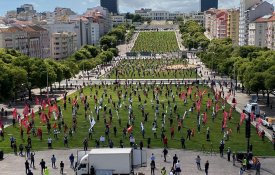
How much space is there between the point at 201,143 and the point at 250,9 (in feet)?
395

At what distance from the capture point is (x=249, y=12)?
154m

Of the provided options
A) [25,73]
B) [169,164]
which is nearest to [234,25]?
[25,73]

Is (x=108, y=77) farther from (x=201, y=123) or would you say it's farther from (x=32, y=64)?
(x=201, y=123)

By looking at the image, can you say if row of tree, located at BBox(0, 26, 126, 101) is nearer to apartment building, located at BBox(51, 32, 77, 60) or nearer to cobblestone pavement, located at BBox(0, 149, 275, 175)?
cobblestone pavement, located at BBox(0, 149, 275, 175)

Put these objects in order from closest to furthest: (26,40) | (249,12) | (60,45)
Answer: (26,40) < (249,12) < (60,45)

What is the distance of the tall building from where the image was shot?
153500mm

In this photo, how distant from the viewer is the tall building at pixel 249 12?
154 meters

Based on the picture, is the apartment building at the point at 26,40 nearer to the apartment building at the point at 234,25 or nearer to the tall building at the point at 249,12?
the tall building at the point at 249,12

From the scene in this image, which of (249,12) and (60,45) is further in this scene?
(60,45)

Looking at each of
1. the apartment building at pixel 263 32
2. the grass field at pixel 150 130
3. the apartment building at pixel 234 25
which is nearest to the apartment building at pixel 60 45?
the apartment building at pixel 234 25

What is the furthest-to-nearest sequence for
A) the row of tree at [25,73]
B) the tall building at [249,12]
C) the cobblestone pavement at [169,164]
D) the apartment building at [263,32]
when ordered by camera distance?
the tall building at [249,12], the apartment building at [263,32], the row of tree at [25,73], the cobblestone pavement at [169,164]

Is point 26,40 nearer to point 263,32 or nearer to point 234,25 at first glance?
point 263,32

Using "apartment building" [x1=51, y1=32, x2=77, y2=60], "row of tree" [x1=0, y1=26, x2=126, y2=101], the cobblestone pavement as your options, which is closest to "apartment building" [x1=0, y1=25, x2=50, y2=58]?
"apartment building" [x1=51, y1=32, x2=77, y2=60]

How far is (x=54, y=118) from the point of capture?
5725cm
